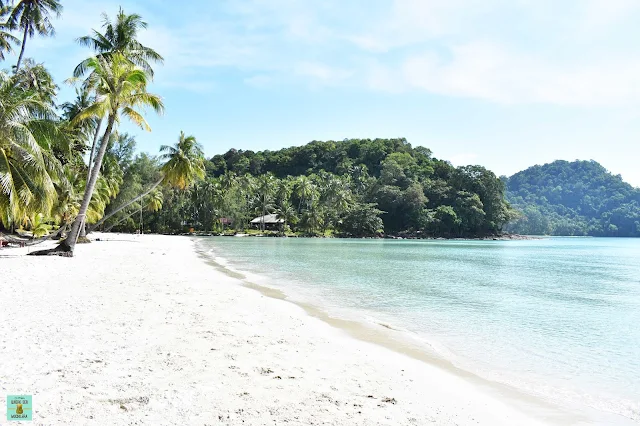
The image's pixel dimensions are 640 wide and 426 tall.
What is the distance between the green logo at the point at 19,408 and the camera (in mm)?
3426

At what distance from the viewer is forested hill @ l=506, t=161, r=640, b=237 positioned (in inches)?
5536

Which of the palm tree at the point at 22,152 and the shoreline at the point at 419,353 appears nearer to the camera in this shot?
the shoreline at the point at 419,353

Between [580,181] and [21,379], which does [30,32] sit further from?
[580,181]

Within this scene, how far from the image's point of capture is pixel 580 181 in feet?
545

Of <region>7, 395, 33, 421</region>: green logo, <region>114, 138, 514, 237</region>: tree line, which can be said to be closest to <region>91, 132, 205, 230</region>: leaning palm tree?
<region>7, 395, 33, 421</region>: green logo

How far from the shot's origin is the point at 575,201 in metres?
161

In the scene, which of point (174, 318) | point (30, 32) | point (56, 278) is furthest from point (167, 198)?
point (174, 318)

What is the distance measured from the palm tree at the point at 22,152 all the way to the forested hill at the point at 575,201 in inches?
4722

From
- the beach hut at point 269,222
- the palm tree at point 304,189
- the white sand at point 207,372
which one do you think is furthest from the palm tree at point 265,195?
the white sand at point 207,372

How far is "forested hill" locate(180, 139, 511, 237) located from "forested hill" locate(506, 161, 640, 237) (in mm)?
34652

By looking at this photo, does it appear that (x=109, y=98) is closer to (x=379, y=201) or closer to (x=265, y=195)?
(x=265, y=195)

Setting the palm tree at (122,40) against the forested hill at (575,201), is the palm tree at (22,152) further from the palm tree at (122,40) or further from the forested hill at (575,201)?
the forested hill at (575,201)

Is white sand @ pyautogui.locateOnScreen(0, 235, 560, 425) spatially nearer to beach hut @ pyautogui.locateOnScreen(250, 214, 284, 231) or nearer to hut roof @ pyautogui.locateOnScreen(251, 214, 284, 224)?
beach hut @ pyautogui.locateOnScreen(250, 214, 284, 231)

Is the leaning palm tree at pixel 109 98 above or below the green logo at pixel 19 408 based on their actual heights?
above
